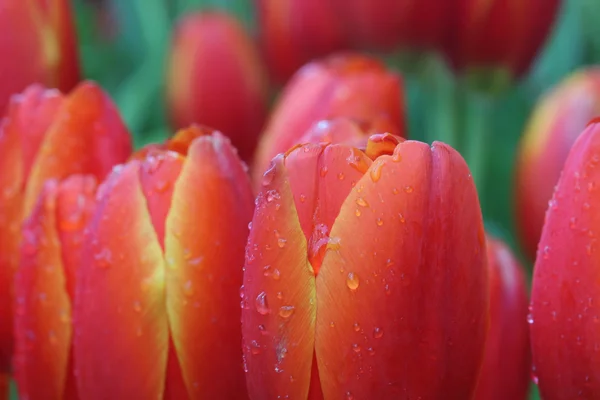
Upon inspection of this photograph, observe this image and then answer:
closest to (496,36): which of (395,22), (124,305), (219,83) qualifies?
(395,22)

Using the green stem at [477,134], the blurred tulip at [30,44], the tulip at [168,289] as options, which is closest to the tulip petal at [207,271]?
the tulip at [168,289]

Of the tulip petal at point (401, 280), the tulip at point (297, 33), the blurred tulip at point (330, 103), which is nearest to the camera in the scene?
the tulip petal at point (401, 280)

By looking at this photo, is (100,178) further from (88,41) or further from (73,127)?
(88,41)

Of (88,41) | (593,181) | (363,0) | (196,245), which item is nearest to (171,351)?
(196,245)

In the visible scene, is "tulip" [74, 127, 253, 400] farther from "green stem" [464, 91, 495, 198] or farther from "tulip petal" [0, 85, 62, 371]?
"green stem" [464, 91, 495, 198]

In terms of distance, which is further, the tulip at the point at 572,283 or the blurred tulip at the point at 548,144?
the blurred tulip at the point at 548,144

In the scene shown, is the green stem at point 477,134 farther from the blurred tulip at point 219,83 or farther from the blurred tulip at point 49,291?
the blurred tulip at point 49,291
